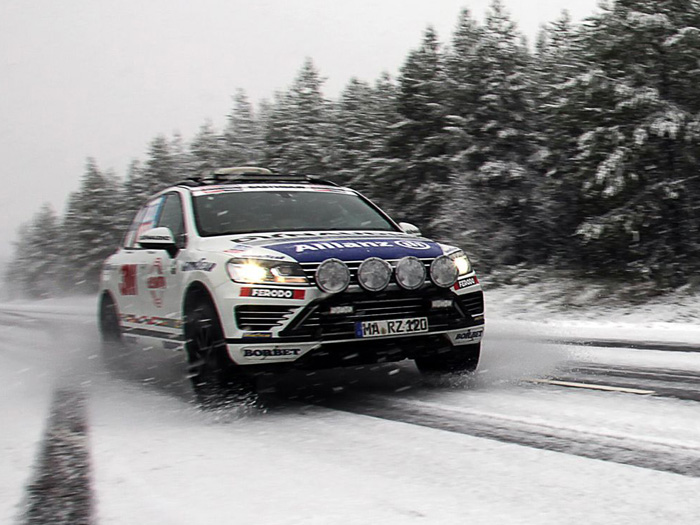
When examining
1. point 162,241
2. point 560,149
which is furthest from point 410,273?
point 560,149

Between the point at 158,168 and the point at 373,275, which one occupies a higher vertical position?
the point at 158,168

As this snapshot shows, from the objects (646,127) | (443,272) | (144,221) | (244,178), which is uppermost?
(646,127)

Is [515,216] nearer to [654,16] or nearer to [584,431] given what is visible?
[654,16]

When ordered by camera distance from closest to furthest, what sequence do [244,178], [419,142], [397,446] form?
1. [397,446]
2. [244,178]
3. [419,142]

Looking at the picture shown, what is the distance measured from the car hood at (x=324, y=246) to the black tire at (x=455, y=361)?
0.76m

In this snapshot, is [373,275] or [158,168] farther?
[158,168]

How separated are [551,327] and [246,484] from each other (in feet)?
26.6

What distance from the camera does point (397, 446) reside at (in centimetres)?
414

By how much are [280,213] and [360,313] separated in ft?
5.63

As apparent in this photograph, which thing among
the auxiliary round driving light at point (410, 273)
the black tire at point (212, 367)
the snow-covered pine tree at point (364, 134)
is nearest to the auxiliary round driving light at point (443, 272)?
the auxiliary round driving light at point (410, 273)

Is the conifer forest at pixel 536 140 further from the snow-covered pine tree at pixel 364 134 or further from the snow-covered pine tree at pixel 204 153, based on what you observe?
the snow-covered pine tree at pixel 204 153

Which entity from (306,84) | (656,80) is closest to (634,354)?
(656,80)

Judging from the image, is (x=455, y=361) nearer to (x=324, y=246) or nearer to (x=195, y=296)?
(x=324, y=246)

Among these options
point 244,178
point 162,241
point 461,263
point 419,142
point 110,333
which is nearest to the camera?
point 461,263
